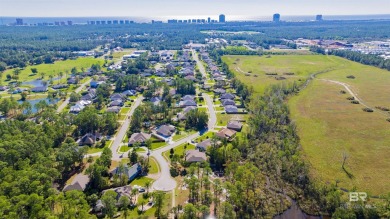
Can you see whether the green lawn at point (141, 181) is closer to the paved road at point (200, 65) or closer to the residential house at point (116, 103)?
the residential house at point (116, 103)

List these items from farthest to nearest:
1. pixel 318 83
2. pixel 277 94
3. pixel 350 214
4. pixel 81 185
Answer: pixel 318 83, pixel 277 94, pixel 81 185, pixel 350 214

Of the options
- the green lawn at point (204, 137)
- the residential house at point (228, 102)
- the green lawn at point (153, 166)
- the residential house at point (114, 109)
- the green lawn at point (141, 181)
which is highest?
the residential house at point (228, 102)

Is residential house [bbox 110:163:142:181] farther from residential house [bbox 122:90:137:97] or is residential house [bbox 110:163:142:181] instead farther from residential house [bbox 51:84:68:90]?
residential house [bbox 51:84:68:90]

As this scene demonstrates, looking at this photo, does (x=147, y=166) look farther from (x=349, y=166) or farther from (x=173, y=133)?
(x=349, y=166)

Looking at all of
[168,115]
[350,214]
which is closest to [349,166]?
[350,214]

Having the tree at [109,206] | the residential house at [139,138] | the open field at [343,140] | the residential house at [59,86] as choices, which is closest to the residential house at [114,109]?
the residential house at [139,138]

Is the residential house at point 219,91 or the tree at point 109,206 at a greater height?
the residential house at point 219,91
